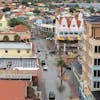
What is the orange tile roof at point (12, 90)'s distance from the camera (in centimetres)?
2245

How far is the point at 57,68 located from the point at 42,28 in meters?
30.5

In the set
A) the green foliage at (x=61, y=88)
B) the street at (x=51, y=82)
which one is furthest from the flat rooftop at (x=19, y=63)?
the green foliage at (x=61, y=88)

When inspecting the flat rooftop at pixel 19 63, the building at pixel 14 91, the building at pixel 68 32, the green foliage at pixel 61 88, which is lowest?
the building at pixel 68 32

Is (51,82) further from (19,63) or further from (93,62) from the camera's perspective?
(93,62)

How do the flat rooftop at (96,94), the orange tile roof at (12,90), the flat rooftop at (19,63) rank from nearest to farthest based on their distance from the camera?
the orange tile roof at (12,90), the flat rooftop at (96,94), the flat rooftop at (19,63)

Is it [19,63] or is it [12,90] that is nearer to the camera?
[12,90]

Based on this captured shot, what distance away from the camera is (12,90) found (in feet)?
76.0

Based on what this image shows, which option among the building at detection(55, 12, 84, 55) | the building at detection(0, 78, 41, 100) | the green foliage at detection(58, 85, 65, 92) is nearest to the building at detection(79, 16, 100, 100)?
the green foliage at detection(58, 85, 65, 92)

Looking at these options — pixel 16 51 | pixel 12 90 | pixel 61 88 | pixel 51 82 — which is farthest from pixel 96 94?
pixel 16 51

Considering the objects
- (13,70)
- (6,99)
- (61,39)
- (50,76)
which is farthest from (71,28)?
(6,99)

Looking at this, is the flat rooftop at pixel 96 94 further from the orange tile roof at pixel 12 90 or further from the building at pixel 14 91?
the orange tile roof at pixel 12 90

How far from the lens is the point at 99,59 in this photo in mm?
28719

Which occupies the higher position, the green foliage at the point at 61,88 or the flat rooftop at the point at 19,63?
the flat rooftop at the point at 19,63

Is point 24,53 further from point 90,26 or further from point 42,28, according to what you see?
point 42,28
